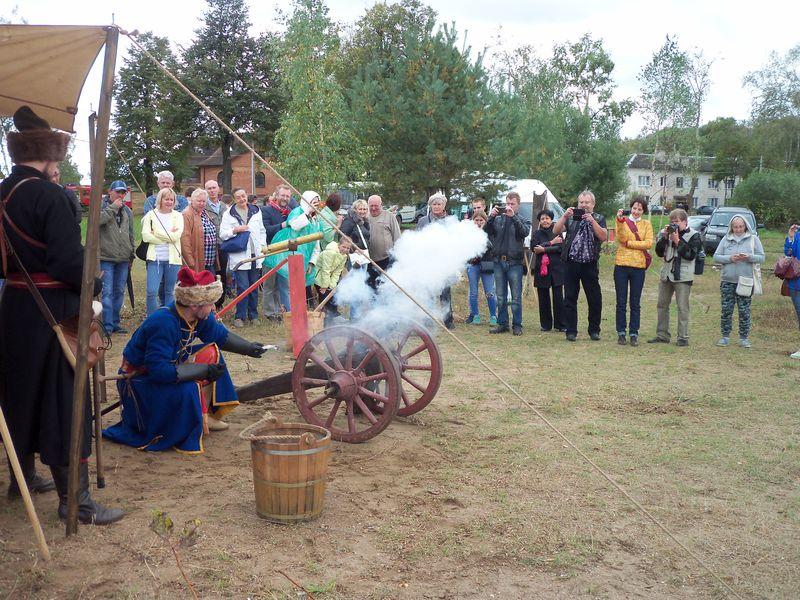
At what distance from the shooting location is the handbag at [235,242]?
33.0 ft

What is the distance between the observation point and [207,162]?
53.3 meters

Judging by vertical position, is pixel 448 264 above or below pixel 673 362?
above

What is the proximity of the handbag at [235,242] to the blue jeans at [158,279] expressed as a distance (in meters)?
1.03

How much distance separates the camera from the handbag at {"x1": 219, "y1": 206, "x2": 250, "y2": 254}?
1007 centimetres

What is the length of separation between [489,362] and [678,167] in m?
29.6

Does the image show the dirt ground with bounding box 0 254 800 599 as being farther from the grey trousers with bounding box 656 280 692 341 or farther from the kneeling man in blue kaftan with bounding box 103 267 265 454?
the grey trousers with bounding box 656 280 692 341

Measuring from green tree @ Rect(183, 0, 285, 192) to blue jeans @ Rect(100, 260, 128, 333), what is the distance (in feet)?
94.9

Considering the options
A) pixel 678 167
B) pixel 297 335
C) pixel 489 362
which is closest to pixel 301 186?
pixel 489 362

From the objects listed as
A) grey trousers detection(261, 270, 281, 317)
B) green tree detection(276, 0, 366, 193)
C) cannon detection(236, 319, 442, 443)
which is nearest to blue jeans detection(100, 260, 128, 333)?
grey trousers detection(261, 270, 281, 317)

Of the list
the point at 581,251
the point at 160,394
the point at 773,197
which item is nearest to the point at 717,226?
the point at 773,197

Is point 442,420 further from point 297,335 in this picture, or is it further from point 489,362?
point 489,362

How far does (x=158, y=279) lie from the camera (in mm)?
9109

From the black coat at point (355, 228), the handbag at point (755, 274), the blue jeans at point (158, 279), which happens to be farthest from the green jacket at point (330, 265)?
the handbag at point (755, 274)

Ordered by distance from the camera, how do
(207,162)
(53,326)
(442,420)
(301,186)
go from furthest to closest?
(207,162), (301,186), (442,420), (53,326)
